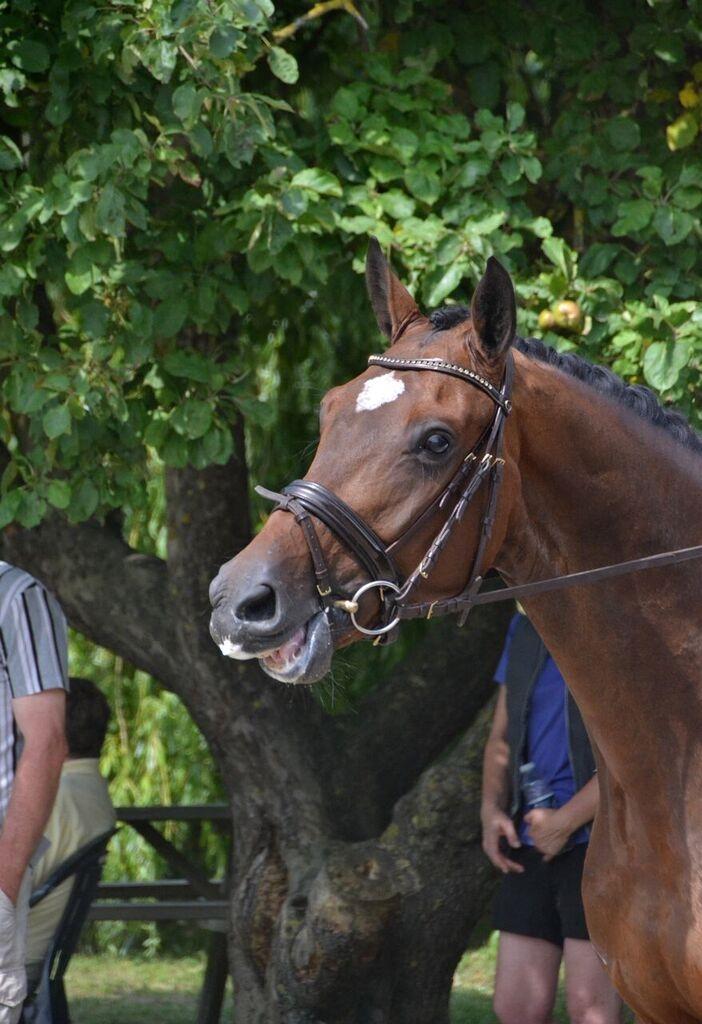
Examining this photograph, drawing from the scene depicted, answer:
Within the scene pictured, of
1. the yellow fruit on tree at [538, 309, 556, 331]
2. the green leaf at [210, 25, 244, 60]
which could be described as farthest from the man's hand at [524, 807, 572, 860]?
the green leaf at [210, 25, 244, 60]

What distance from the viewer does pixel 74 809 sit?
16.8ft

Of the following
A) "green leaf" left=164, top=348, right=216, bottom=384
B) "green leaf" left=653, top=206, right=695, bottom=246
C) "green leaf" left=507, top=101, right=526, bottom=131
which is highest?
"green leaf" left=507, top=101, right=526, bottom=131

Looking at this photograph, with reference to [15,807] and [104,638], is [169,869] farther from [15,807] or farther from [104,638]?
[15,807]

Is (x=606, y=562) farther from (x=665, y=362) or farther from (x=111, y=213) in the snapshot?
(x=111, y=213)

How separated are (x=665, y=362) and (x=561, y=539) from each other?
4.01ft

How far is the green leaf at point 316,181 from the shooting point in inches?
168

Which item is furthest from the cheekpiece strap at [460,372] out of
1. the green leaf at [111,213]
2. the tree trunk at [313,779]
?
the tree trunk at [313,779]

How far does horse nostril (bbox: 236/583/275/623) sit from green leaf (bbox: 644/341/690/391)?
5.81 feet

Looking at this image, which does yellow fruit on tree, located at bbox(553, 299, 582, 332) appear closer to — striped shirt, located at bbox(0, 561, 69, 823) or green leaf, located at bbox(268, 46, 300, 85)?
green leaf, located at bbox(268, 46, 300, 85)

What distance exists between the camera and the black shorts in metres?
4.38

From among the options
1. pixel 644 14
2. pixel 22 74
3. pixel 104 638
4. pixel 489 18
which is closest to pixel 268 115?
pixel 22 74

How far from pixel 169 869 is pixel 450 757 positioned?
12.2 ft

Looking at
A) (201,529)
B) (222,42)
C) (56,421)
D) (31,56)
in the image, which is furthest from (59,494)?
(222,42)

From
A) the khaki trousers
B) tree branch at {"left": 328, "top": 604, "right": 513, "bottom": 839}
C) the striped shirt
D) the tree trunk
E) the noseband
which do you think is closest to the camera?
the noseband
